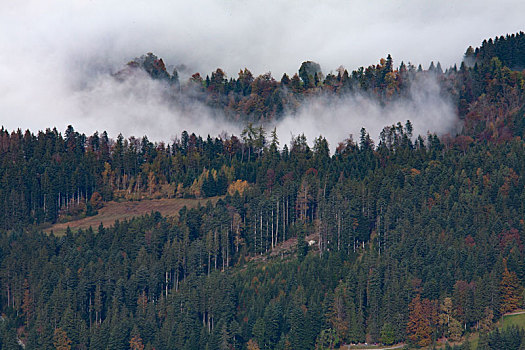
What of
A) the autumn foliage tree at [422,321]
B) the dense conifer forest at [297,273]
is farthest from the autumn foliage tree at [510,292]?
the autumn foliage tree at [422,321]

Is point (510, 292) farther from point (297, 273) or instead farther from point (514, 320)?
point (297, 273)

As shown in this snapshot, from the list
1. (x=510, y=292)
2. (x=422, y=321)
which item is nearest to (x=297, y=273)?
(x=422, y=321)

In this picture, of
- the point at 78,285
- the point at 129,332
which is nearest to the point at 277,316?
the point at 129,332

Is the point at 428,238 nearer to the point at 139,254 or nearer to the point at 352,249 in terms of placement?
the point at 352,249

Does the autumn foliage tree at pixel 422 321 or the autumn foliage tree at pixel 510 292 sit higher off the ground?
the autumn foliage tree at pixel 510 292

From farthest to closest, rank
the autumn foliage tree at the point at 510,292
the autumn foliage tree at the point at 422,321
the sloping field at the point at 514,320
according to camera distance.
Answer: the autumn foliage tree at the point at 510,292
the autumn foliage tree at the point at 422,321
the sloping field at the point at 514,320

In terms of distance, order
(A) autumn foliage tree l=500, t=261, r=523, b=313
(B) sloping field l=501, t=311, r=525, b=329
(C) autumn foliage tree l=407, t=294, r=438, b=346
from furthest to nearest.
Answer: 1. (A) autumn foliage tree l=500, t=261, r=523, b=313
2. (C) autumn foliage tree l=407, t=294, r=438, b=346
3. (B) sloping field l=501, t=311, r=525, b=329

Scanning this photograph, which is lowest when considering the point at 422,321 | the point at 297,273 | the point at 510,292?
the point at 422,321

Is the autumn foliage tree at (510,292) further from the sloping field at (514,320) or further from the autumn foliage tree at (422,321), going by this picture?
the autumn foliage tree at (422,321)

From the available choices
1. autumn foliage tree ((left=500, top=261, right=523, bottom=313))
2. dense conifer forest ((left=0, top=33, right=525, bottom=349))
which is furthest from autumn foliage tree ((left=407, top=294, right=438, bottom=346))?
autumn foliage tree ((left=500, top=261, right=523, bottom=313))

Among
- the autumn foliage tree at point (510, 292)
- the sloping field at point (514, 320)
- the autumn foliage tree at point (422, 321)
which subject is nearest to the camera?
the sloping field at point (514, 320)

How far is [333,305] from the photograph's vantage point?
162 metres

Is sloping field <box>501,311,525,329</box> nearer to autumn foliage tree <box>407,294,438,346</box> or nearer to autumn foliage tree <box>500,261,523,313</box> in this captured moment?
autumn foliage tree <box>500,261,523,313</box>

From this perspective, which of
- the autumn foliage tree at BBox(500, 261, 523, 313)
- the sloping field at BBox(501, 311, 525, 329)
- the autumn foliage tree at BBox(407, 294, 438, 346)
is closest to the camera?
the sloping field at BBox(501, 311, 525, 329)
